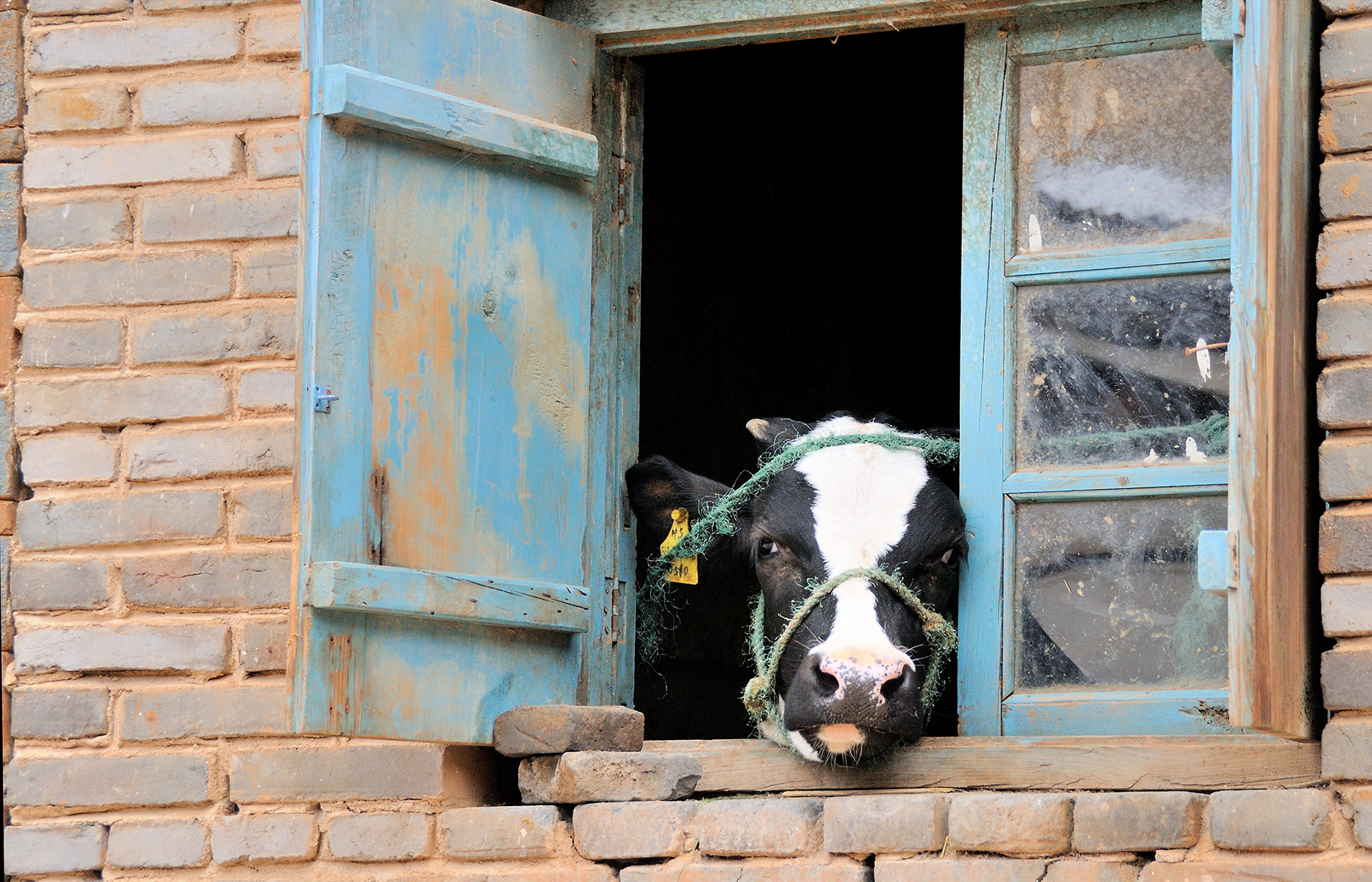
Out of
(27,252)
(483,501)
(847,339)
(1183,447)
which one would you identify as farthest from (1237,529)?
(847,339)

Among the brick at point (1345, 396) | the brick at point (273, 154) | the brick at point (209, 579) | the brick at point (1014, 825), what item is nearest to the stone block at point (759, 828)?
the brick at point (1014, 825)

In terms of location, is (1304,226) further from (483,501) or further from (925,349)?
(925,349)

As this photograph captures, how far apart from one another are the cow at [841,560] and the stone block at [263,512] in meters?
0.93

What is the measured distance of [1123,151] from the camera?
4.37 m

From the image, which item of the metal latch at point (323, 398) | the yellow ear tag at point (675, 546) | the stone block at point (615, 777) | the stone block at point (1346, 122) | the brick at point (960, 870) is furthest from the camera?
the yellow ear tag at point (675, 546)

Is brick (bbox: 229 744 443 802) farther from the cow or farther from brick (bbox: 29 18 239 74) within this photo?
brick (bbox: 29 18 239 74)

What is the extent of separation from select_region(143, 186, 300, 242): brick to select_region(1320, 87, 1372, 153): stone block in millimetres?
2412

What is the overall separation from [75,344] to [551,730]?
1.60 metres

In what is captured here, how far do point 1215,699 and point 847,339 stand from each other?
3935 mm

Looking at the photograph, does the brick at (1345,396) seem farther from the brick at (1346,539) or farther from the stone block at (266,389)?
the stone block at (266,389)

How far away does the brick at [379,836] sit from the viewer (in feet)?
14.0

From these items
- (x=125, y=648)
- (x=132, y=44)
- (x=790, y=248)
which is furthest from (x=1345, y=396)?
(x=790, y=248)

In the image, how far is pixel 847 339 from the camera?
779 centimetres

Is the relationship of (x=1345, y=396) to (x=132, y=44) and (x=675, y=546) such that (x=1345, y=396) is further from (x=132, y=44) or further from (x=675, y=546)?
(x=132, y=44)
